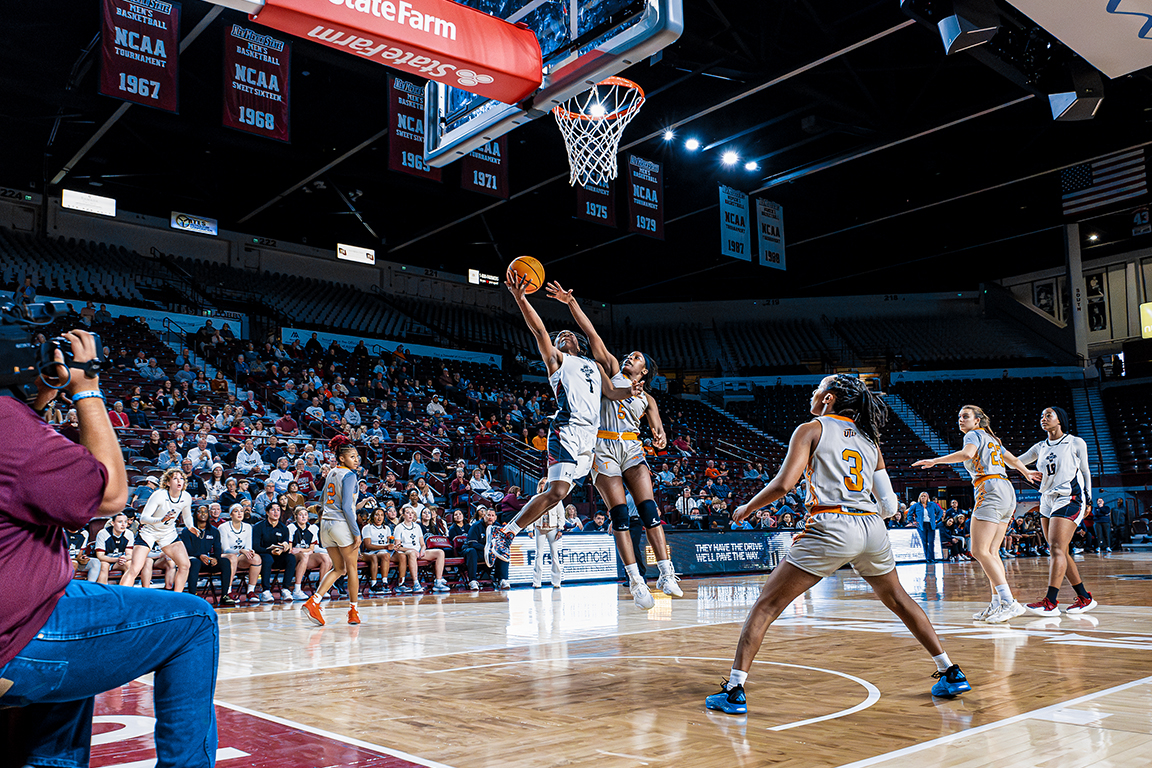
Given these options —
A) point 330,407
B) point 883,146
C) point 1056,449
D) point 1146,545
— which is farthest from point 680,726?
point 1146,545

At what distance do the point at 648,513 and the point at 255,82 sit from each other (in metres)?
12.0

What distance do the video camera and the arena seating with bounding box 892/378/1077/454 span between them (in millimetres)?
32944

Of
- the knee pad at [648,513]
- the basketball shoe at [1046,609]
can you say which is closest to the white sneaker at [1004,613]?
the basketball shoe at [1046,609]

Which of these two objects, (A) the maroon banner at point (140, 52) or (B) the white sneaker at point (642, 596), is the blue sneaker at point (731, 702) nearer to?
(B) the white sneaker at point (642, 596)

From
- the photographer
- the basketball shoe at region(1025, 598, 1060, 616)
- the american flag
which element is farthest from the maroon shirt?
the american flag

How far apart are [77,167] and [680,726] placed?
25766 mm

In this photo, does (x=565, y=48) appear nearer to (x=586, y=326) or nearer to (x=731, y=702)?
(x=586, y=326)

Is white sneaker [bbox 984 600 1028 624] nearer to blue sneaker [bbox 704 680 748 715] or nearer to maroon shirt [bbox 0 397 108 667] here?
blue sneaker [bbox 704 680 748 715]

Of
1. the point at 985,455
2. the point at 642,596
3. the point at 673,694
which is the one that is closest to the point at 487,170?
the point at 985,455

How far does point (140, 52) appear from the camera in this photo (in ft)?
46.1

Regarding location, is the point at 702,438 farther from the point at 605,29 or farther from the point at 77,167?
the point at 605,29

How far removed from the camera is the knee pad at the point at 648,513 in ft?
25.3

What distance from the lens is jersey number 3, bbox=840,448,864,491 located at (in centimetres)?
475

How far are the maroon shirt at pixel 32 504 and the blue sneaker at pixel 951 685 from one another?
13.4ft
